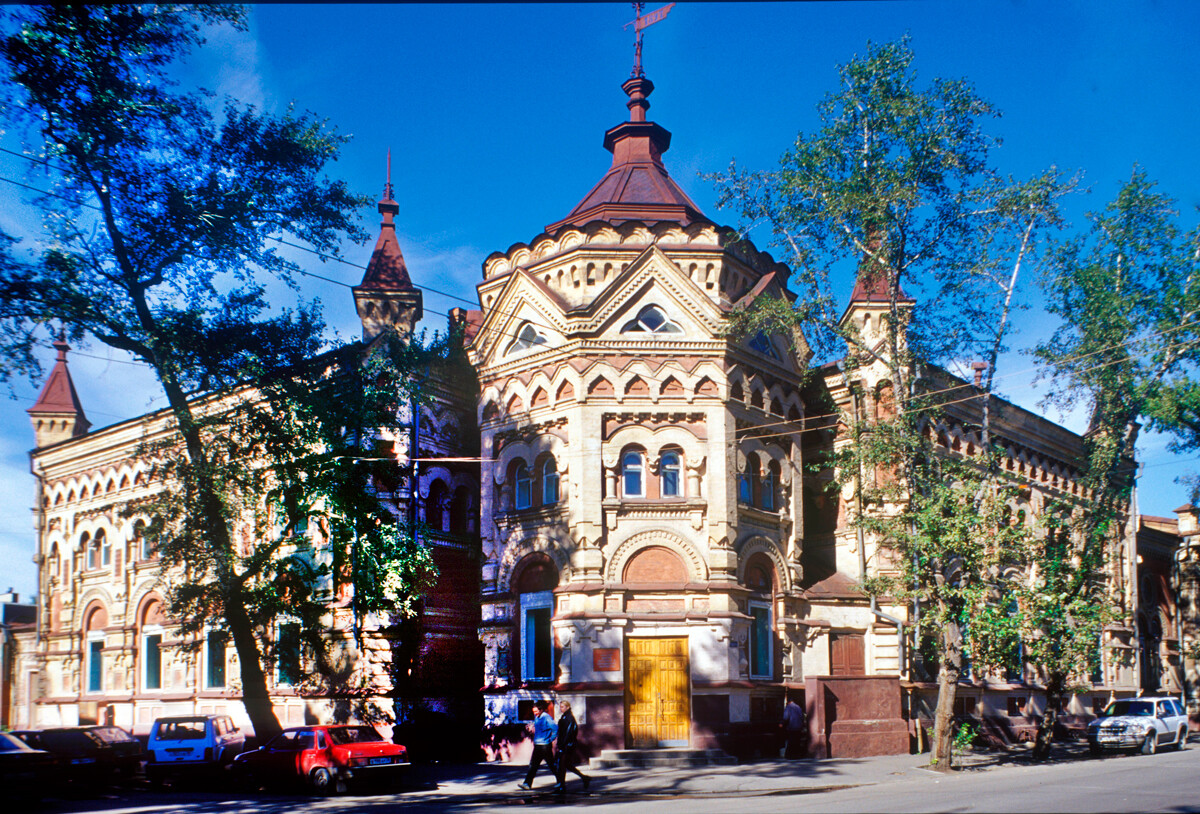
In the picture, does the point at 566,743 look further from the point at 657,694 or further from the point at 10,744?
the point at 10,744

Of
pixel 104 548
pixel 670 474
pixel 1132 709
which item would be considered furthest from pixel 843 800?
pixel 104 548

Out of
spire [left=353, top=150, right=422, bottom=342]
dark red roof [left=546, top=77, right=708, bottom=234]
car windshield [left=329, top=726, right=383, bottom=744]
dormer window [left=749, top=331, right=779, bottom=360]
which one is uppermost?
dark red roof [left=546, top=77, right=708, bottom=234]

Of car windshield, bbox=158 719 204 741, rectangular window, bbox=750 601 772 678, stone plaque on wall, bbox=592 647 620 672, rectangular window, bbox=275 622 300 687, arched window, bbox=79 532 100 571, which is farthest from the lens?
arched window, bbox=79 532 100 571

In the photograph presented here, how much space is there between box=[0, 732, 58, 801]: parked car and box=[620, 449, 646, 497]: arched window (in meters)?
13.6

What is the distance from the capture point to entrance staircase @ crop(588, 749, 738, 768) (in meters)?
22.9

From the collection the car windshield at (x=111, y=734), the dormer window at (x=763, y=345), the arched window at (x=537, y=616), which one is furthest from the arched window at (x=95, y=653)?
the dormer window at (x=763, y=345)

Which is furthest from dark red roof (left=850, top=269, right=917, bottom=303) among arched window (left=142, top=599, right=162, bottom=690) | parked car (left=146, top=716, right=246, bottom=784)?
arched window (left=142, top=599, right=162, bottom=690)

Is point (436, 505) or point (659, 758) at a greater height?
point (436, 505)

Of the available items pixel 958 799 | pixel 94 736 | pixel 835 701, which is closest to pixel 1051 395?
pixel 835 701

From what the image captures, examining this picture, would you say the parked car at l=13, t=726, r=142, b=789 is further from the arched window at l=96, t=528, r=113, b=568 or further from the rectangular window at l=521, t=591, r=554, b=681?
the arched window at l=96, t=528, r=113, b=568

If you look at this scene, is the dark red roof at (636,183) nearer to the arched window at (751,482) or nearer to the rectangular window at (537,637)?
the arched window at (751,482)

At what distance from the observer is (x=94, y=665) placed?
37875 mm

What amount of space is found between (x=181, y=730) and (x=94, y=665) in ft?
55.7

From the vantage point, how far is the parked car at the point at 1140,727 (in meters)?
27.1
